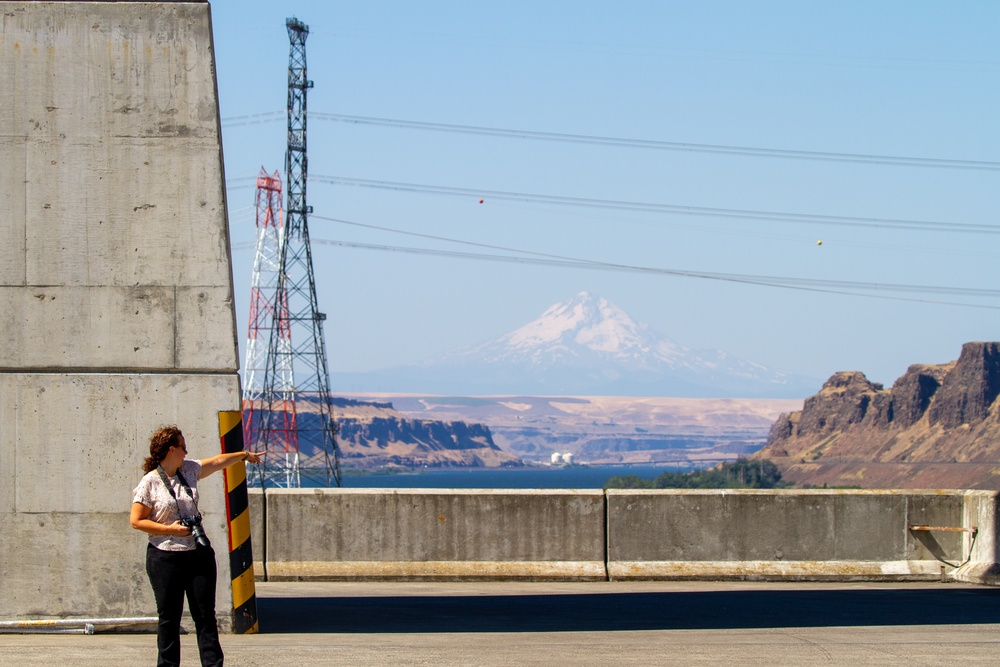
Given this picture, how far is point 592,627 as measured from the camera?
440 inches

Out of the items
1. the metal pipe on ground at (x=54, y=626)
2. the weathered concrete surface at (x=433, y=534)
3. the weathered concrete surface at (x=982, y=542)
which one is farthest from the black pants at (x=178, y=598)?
the weathered concrete surface at (x=982, y=542)

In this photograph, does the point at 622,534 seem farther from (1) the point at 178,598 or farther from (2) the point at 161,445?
(2) the point at 161,445

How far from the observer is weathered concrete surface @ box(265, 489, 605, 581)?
583 inches

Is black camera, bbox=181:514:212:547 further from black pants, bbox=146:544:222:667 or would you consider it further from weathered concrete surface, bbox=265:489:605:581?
weathered concrete surface, bbox=265:489:605:581

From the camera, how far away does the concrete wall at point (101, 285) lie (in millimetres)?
9961

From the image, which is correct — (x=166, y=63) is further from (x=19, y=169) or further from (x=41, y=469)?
(x=41, y=469)

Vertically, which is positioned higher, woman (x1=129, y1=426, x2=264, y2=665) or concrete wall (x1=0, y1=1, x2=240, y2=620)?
concrete wall (x1=0, y1=1, x2=240, y2=620)

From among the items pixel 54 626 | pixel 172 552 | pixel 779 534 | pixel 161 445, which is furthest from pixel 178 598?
pixel 779 534

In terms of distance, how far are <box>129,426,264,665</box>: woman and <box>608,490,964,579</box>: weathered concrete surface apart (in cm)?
738

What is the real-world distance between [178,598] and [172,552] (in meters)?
0.28

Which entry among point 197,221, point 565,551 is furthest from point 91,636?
point 565,551

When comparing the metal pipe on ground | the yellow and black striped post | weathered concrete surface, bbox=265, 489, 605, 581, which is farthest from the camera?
weathered concrete surface, bbox=265, 489, 605, 581

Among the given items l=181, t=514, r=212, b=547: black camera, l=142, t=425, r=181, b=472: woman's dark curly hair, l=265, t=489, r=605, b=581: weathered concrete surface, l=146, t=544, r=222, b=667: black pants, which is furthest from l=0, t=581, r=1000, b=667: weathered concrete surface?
l=142, t=425, r=181, b=472: woman's dark curly hair

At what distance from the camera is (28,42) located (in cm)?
1020
